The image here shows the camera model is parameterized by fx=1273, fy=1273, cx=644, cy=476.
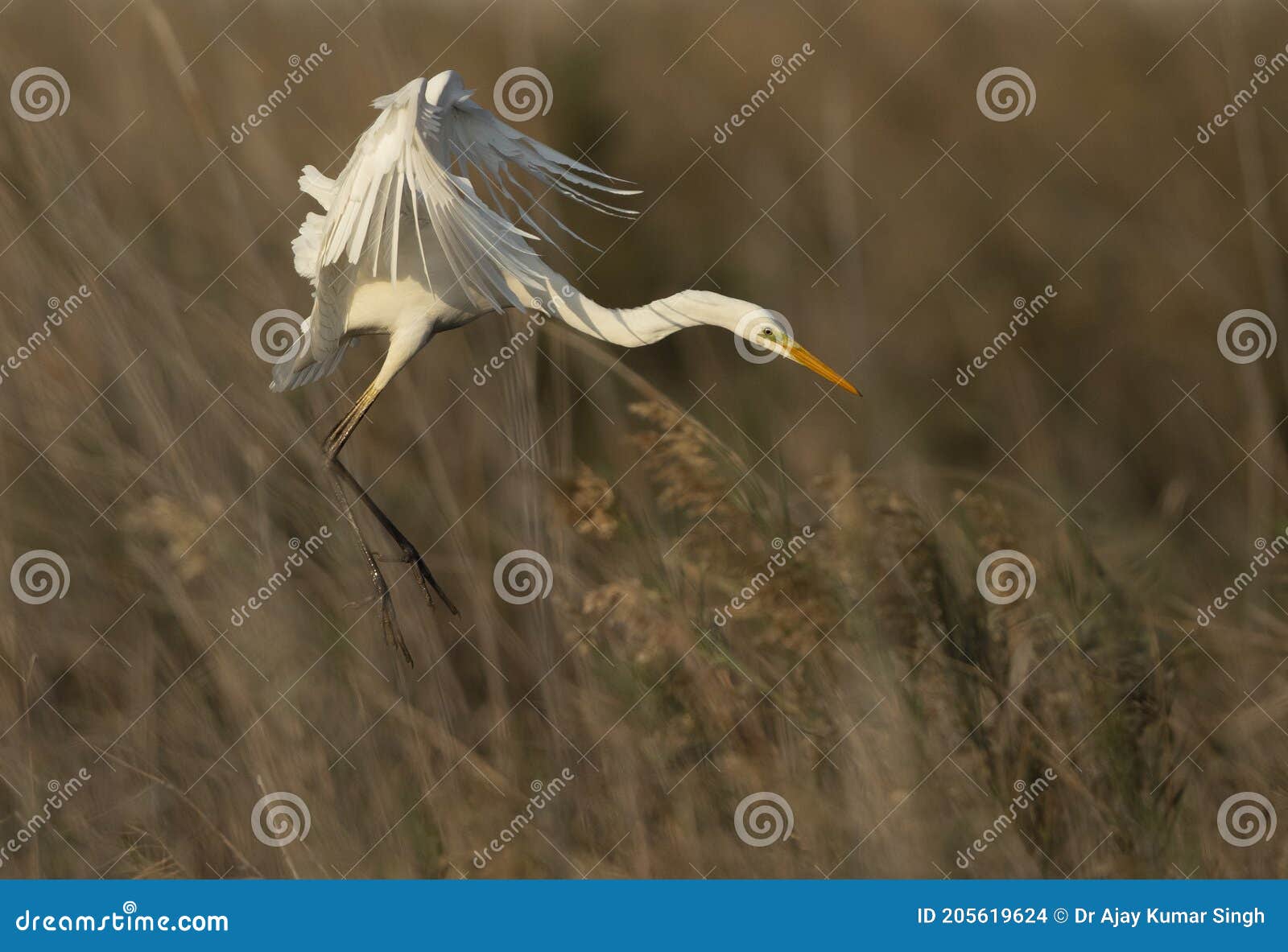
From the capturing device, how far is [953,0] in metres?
6.97

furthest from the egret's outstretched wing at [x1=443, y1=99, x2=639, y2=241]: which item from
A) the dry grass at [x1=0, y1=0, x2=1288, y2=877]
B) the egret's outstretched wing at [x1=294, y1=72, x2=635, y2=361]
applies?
the dry grass at [x1=0, y1=0, x2=1288, y2=877]

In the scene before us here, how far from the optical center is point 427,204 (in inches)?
127

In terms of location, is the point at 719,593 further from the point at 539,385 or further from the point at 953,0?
the point at 953,0

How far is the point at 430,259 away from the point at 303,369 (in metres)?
0.69

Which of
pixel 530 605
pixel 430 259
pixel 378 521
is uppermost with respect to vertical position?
pixel 430 259

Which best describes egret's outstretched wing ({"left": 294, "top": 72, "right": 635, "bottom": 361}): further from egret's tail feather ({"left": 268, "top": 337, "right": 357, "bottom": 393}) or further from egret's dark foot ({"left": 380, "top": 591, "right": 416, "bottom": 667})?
egret's dark foot ({"left": 380, "top": 591, "right": 416, "bottom": 667})

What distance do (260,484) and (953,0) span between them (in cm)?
502

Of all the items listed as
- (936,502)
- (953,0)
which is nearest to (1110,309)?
(953,0)

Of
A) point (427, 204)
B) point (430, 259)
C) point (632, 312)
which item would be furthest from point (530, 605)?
point (427, 204)

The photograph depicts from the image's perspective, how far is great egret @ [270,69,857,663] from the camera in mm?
3217

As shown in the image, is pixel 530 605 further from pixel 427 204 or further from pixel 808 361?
pixel 427 204

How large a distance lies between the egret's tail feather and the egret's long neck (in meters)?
0.86

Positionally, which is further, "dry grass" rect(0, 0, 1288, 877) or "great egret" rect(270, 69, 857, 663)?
"dry grass" rect(0, 0, 1288, 877)

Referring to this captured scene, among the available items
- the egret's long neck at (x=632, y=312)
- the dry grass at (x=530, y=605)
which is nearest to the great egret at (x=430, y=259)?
the egret's long neck at (x=632, y=312)
